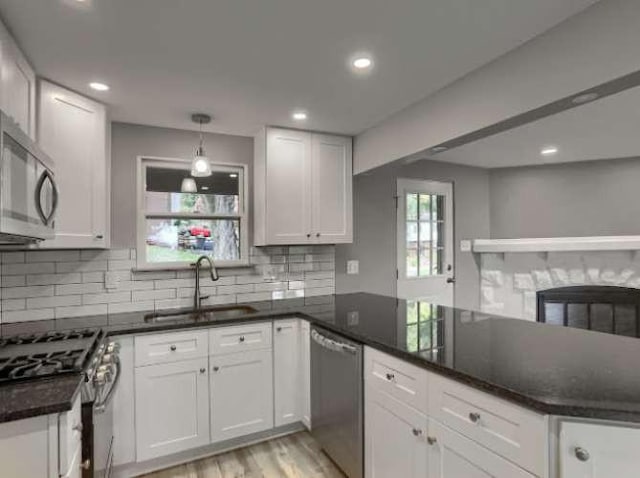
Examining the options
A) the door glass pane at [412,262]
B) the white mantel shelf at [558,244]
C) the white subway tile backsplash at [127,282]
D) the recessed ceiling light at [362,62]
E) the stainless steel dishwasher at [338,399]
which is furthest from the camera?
the door glass pane at [412,262]

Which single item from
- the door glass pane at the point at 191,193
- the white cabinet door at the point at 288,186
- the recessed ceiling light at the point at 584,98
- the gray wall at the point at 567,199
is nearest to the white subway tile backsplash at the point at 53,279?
the door glass pane at the point at 191,193

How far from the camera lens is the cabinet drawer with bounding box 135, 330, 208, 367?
2209mm

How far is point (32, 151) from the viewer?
1.45m

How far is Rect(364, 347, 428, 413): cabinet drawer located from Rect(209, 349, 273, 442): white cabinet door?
0.92 meters

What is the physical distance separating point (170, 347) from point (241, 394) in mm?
579

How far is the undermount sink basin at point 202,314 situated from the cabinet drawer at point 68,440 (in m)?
1.07

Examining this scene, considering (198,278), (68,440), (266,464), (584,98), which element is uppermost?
(584,98)

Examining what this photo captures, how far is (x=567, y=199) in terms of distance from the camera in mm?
3855

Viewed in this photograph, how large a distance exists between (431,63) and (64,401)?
2102 millimetres

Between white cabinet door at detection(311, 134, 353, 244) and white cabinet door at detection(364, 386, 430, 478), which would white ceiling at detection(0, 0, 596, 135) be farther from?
white cabinet door at detection(364, 386, 430, 478)

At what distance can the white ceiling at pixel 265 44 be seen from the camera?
143 centimetres

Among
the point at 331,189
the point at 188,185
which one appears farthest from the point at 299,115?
the point at 188,185

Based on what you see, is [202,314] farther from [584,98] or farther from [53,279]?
[584,98]

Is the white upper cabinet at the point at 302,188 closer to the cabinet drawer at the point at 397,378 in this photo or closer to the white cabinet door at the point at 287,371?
the white cabinet door at the point at 287,371
